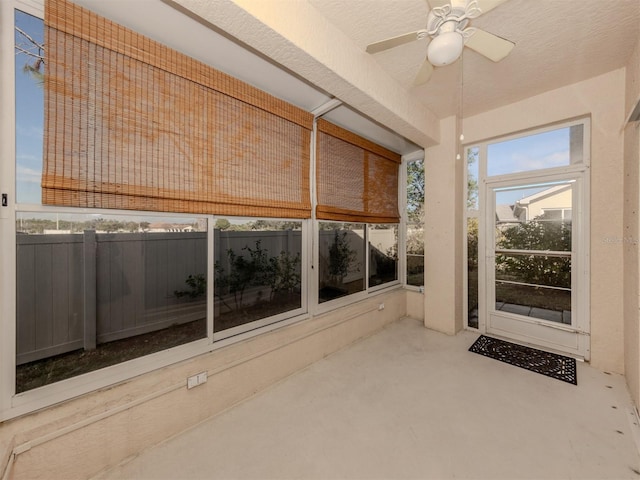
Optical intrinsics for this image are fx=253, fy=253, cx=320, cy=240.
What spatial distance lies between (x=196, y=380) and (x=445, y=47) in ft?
8.61

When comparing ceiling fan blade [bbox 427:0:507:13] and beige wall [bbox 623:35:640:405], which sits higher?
ceiling fan blade [bbox 427:0:507:13]

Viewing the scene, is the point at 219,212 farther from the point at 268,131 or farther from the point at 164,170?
the point at 268,131

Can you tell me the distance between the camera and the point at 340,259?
3271 mm

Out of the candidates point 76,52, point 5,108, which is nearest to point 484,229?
point 76,52

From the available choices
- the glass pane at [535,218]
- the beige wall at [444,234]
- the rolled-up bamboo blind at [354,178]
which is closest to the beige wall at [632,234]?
the glass pane at [535,218]

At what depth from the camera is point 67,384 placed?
4.59 feet

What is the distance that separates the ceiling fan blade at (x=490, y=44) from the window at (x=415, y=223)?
2253 mm

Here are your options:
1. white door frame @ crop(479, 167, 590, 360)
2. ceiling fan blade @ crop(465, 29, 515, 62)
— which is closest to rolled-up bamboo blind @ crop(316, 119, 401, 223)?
white door frame @ crop(479, 167, 590, 360)

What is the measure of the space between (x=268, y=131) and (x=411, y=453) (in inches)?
102

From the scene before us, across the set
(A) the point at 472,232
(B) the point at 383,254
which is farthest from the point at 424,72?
(B) the point at 383,254

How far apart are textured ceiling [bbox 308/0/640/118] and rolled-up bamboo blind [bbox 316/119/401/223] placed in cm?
87

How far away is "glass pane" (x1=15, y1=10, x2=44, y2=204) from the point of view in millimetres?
1314

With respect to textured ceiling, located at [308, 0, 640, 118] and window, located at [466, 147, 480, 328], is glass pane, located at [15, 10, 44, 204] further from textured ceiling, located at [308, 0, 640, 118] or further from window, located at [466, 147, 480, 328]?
window, located at [466, 147, 480, 328]

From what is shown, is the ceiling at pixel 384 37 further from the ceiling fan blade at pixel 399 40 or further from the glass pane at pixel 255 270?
the glass pane at pixel 255 270
